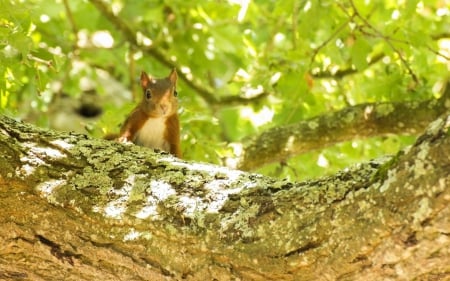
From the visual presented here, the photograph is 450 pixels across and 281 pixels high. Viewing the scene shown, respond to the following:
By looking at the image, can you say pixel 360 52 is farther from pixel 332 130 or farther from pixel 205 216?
pixel 205 216

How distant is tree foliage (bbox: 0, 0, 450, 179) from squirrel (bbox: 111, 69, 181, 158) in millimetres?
87

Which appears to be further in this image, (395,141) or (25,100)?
(25,100)

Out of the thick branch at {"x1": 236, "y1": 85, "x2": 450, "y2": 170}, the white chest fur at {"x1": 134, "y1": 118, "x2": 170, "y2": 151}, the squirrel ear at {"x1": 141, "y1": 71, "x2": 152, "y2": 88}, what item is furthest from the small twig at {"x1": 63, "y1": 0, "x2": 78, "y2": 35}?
the thick branch at {"x1": 236, "y1": 85, "x2": 450, "y2": 170}

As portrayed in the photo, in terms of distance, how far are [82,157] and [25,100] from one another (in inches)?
127

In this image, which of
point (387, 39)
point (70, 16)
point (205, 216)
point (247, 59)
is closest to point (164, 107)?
point (247, 59)

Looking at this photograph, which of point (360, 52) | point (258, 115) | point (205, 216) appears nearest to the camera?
point (205, 216)

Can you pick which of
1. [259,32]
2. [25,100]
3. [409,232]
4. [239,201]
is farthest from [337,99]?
[409,232]

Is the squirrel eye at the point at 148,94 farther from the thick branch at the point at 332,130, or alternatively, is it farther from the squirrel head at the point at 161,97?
the thick branch at the point at 332,130

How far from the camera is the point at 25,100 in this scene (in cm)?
534

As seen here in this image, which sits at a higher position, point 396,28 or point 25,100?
point 25,100

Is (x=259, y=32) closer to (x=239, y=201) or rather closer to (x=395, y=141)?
(x=395, y=141)

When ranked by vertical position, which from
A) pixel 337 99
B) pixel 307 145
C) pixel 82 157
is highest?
pixel 337 99

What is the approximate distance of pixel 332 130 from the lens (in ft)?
12.2

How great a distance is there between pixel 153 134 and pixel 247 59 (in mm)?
739
